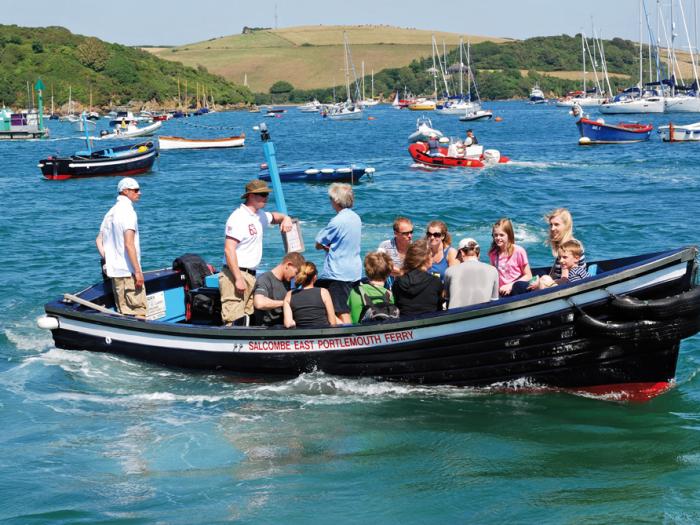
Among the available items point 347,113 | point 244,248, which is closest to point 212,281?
point 244,248

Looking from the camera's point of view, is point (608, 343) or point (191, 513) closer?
point (191, 513)

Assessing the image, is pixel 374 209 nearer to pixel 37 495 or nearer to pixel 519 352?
pixel 519 352

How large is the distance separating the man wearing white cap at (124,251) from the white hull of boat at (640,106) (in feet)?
301

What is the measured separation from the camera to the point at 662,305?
925 cm

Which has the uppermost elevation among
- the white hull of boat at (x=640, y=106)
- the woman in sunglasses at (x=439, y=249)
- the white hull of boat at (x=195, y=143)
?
the white hull of boat at (x=640, y=106)

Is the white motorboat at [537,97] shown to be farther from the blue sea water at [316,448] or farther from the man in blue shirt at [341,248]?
the man in blue shirt at [341,248]

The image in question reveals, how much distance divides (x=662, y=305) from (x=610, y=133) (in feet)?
160

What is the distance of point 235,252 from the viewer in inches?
425

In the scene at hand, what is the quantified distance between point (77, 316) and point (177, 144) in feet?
174

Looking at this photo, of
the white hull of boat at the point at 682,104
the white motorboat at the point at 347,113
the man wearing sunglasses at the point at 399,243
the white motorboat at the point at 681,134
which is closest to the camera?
the man wearing sunglasses at the point at 399,243

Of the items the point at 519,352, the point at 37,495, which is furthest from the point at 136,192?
the point at 519,352

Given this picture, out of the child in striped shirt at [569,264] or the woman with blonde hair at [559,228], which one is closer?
the woman with blonde hair at [559,228]

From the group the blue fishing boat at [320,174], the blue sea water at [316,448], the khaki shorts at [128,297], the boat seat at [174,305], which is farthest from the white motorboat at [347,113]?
the khaki shorts at [128,297]

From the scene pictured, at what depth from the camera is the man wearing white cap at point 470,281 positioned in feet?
32.2
